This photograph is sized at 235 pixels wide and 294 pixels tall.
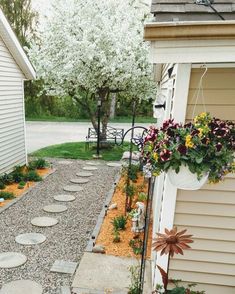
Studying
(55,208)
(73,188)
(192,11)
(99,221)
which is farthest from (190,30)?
(73,188)

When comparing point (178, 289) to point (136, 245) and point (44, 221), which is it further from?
point (44, 221)

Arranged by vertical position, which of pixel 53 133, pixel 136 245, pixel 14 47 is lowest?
pixel 53 133

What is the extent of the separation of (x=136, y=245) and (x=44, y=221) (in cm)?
218

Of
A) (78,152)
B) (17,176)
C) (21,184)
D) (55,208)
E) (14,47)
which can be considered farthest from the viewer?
(78,152)

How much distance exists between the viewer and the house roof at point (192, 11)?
2.79 meters

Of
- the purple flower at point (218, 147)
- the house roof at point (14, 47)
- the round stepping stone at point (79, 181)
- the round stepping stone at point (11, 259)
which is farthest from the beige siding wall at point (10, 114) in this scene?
the purple flower at point (218, 147)

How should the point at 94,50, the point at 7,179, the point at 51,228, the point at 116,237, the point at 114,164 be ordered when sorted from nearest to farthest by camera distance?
1. the point at 116,237
2. the point at 51,228
3. the point at 7,179
4. the point at 114,164
5. the point at 94,50

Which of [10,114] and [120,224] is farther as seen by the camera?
[10,114]

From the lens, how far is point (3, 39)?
29.8 feet

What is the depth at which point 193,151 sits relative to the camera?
8.64 ft

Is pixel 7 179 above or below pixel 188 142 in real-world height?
below

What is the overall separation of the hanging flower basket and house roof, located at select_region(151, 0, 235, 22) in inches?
36.1

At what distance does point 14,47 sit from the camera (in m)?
9.36

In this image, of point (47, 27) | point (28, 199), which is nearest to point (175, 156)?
point (28, 199)
